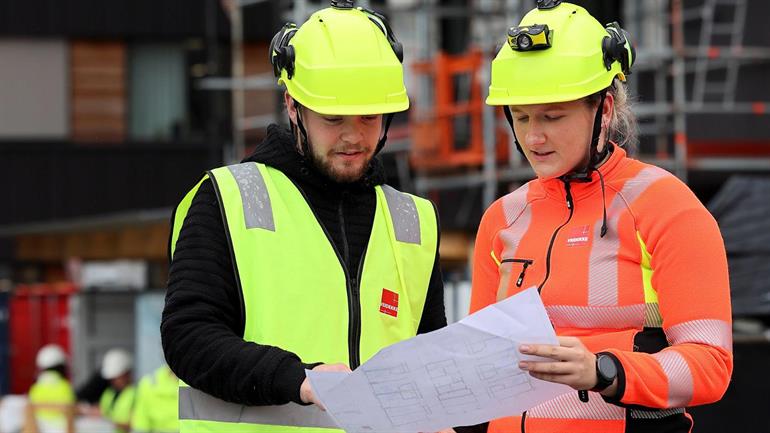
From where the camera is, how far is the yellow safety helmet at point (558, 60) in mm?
4121

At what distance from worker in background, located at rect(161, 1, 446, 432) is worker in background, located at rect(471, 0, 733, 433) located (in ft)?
1.24

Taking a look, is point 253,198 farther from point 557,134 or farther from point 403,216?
point 557,134

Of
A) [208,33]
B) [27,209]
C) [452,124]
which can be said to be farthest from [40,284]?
[452,124]

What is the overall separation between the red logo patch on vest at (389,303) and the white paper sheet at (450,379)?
709mm

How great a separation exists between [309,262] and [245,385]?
0.46m

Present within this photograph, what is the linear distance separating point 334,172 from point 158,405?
12.2 metres

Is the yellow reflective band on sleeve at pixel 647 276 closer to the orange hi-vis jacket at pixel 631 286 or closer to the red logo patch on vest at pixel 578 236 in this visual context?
the orange hi-vis jacket at pixel 631 286

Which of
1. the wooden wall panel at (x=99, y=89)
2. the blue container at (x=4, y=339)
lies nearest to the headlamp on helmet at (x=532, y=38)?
the blue container at (x=4, y=339)

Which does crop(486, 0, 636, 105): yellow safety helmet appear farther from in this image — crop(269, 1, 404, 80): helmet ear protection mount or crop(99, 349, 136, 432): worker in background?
crop(99, 349, 136, 432): worker in background

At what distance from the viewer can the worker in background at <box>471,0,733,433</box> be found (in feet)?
12.7

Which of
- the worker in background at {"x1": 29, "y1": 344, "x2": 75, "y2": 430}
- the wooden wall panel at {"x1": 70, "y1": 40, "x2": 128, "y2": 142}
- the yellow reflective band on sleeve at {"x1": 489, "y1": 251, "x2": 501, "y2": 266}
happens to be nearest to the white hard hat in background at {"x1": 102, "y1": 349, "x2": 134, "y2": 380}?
the worker in background at {"x1": 29, "y1": 344, "x2": 75, "y2": 430}

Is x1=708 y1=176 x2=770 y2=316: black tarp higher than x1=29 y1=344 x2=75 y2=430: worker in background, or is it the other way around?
x1=708 y1=176 x2=770 y2=316: black tarp

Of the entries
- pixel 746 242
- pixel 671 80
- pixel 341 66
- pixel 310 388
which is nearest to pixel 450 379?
pixel 310 388

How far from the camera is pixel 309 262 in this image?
445 centimetres
